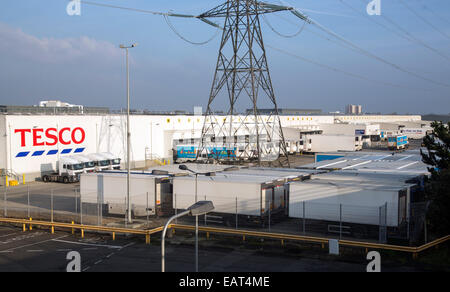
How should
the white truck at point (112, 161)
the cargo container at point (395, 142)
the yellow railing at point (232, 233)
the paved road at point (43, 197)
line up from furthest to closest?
the cargo container at point (395, 142)
the white truck at point (112, 161)
the paved road at point (43, 197)
the yellow railing at point (232, 233)

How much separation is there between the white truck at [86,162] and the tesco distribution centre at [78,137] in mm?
2262

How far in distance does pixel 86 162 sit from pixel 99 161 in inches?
70.5

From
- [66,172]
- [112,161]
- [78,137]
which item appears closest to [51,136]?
[78,137]

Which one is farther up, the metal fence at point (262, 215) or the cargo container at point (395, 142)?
the cargo container at point (395, 142)

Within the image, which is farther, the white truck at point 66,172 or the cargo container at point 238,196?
the white truck at point 66,172

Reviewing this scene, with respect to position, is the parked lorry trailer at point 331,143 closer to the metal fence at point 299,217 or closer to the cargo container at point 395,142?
the cargo container at point 395,142

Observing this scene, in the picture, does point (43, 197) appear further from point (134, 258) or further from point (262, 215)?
point (262, 215)

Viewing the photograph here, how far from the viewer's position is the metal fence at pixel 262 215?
17.2m

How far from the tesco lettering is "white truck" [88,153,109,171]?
2.57 metres

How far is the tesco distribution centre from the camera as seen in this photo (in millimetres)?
37219

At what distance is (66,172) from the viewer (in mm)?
37844

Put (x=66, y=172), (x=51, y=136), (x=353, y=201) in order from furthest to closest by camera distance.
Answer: (x=51, y=136) → (x=66, y=172) → (x=353, y=201)

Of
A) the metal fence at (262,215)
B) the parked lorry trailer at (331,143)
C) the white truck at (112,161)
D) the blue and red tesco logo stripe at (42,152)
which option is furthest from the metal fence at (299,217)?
the parked lorry trailer at (331,143)

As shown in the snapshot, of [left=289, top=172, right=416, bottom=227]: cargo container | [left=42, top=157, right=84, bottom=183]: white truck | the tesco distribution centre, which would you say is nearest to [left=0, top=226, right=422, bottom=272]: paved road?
[left=289, top=172, right=416, bottom=227]: cargo container
